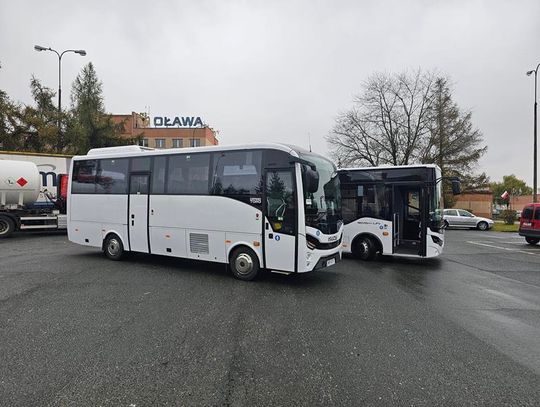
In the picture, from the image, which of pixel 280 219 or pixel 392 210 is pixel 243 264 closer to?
pixel 280 219

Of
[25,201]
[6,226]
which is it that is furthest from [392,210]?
[6,226]

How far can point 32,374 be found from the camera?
144 inches

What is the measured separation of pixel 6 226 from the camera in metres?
15.2

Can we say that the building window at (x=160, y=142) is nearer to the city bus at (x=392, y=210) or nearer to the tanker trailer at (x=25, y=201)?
the tanker trailer at (x=25, y=201)

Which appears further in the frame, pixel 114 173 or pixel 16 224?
pixel 16 224

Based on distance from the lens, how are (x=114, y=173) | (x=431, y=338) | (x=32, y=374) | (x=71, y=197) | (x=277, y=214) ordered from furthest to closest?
(x=71, y=197), (x=114, y=173), (x=277, y=214), (x=431, y=338), (x=32, y=374)

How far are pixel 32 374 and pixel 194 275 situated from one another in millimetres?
5001

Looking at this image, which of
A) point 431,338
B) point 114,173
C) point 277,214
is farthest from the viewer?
A: point 114,173

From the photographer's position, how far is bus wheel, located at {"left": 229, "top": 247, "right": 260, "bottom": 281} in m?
7.85

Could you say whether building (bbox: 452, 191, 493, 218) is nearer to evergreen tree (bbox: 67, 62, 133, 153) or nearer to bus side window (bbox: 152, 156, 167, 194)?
evergreen tree (bbox: 67, 62, 133, 153)

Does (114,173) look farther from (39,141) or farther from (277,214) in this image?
(39,141)

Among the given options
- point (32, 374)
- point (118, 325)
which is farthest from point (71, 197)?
point (32, 374)

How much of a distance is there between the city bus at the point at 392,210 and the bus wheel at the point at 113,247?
21.8ft

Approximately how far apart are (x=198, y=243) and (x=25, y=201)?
1150cm
